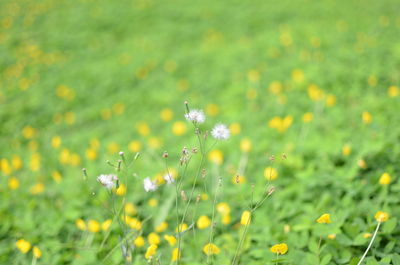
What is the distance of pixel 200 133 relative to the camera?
51.4 inches

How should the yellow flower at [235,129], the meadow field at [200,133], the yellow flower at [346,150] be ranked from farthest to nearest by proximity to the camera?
the yellow flower at [235,129] < the yellow flower at [346,150] < the meadow field at [200,133]

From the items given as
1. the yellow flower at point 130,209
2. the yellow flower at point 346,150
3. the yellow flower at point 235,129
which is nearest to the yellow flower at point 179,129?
the yellow flower at point 235,129

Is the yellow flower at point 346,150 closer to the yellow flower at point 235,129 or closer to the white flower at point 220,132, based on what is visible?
the yellow flower at point 235,129

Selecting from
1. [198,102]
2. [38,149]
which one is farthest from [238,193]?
[38,149]

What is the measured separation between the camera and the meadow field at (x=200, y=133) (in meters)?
1.78

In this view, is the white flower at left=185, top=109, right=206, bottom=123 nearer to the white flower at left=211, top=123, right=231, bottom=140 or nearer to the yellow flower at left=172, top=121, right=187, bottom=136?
the white flower at left=211, top=123, right=231, bottom=140

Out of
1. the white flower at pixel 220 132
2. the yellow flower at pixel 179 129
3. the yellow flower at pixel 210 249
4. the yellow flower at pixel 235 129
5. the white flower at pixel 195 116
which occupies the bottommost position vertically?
the yellow flower at pixel 179 129

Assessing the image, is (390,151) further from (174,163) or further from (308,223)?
(174,163)

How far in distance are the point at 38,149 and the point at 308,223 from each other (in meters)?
3.76

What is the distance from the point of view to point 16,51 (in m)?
7.16

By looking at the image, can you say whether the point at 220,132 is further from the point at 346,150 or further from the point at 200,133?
the point at 346,150

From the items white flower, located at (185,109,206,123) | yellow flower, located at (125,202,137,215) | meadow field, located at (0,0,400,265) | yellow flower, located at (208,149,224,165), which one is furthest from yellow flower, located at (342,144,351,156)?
yellow flower, located at (125,202,137,215)

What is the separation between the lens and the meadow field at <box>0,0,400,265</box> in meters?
1.78

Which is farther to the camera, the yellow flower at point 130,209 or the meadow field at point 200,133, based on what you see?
the yellow flower at point 130,209
